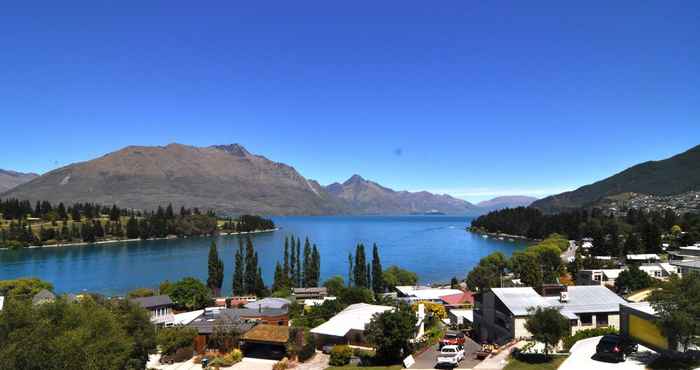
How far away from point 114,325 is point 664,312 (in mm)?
25000

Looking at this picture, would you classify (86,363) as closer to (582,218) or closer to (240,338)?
(240,338)

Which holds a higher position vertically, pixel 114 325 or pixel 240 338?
pixel 114 325

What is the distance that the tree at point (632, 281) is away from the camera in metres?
49.6

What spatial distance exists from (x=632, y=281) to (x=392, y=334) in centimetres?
3373

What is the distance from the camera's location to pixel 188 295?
5281cm

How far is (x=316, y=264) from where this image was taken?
74250 mm

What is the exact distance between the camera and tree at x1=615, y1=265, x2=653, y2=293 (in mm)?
49562

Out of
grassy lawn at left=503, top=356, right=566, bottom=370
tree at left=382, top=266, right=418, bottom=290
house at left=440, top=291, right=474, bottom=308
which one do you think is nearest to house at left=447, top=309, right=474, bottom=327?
house at left=440, top=291, right=474, bottom=308

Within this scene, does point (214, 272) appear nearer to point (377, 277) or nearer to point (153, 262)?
point (377, 277)

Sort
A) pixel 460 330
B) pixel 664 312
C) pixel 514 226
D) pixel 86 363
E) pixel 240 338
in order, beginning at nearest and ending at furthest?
pixel 86 363, pixel 664 312, pixel 240 338, pixel 460 330, pixel 514 226

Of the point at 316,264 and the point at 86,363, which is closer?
the point at 86,363

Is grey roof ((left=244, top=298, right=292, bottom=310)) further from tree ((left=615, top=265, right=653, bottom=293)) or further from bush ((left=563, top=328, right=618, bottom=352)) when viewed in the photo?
tree ((left=615, top=265, right=653, bottom=293))

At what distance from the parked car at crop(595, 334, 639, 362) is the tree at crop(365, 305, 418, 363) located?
10.2m

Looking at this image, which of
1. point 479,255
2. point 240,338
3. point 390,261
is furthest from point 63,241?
point 240,338
